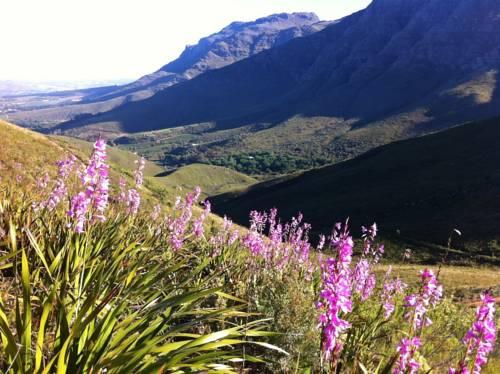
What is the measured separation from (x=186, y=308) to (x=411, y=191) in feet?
258

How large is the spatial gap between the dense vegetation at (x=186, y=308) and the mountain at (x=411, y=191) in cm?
4976

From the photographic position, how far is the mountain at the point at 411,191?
197 ft

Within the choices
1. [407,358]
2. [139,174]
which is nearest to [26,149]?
[139,174]

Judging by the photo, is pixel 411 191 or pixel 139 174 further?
pixel 411 191

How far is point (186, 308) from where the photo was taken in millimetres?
4258

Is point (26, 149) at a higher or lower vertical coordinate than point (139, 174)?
lower

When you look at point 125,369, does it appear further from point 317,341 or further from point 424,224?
point 424,224

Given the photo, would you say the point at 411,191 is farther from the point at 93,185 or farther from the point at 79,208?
the point at 79,208

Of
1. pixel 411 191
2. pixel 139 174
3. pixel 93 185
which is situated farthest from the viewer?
pixel 411 191

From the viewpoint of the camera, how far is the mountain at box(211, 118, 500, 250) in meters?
60.2

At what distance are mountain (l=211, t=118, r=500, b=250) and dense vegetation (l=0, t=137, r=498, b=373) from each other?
163ft

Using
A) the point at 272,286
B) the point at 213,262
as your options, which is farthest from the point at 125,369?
the point at 213,262

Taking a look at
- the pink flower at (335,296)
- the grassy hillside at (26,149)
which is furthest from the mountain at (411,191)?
the pink flower at (335,296)

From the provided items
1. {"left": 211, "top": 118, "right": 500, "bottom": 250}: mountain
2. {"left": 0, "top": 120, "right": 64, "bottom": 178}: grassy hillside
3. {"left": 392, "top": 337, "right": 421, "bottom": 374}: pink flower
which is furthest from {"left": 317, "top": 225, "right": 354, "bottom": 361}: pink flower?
{"left": 211, "top": 118, "right": 500, "bottom": 250}: mountain
